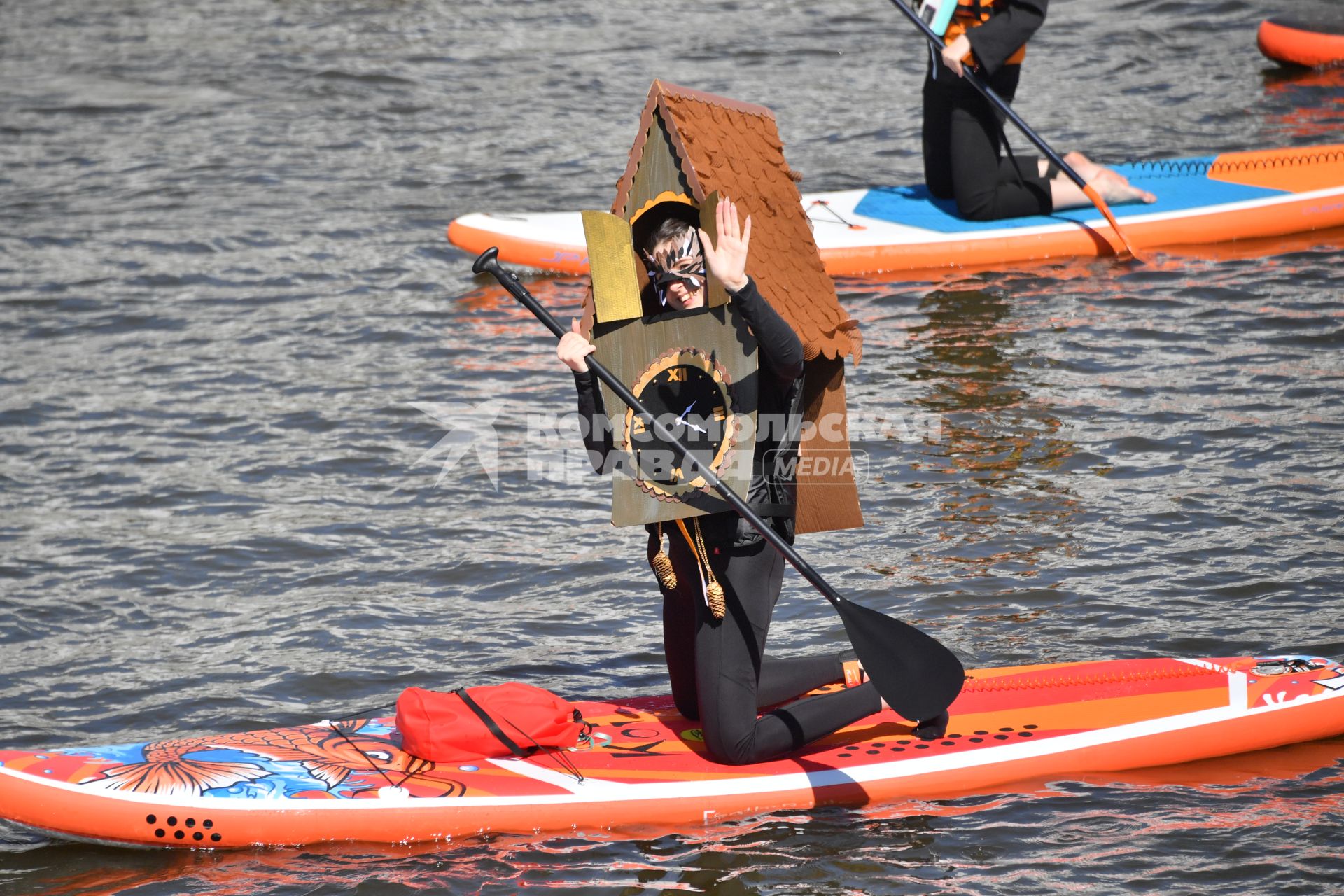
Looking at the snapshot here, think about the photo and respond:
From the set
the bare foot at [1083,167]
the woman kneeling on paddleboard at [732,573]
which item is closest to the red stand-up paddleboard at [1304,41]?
the bare foot at [1083,167]

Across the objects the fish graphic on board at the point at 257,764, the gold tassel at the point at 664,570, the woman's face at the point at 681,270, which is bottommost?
the fish graphic on board at the point at 257,764

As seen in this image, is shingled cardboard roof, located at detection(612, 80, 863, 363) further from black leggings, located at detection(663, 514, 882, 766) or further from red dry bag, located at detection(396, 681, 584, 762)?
red dry bag, located at detection(396, 681, 584, 762)

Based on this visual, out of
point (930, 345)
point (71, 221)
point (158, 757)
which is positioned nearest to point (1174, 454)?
point (930, 345)

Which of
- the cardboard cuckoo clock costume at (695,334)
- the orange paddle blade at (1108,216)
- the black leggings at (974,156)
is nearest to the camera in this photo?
the cardboard cuckoo clock costume at (695,334)

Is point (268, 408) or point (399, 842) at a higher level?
point (268, 408)

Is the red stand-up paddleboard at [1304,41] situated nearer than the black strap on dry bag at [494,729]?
No

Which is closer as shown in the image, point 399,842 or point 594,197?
point 399,842

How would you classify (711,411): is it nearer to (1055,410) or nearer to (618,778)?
(618,778)

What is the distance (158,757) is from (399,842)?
0.76 m

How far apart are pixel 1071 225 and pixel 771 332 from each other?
5257 mm

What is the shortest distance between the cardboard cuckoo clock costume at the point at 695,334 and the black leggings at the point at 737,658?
0.17 m

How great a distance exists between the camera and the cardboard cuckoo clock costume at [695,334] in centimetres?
412

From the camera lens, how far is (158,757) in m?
4.30

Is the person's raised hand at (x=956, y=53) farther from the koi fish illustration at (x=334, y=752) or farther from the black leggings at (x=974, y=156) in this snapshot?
the koi fish illustration at (x=334, y=752)
